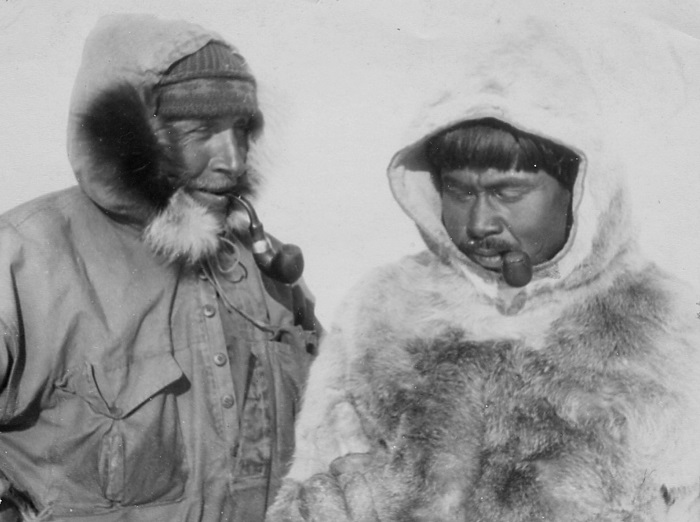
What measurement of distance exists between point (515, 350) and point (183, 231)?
0.88 m

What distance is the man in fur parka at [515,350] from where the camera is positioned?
66.7 inches

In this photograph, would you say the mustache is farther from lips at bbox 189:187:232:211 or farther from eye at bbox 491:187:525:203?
lips at bbox 189:187:232:211

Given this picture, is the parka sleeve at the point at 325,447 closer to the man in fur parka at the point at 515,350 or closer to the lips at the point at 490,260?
the man in fur parka at the point at 515,350

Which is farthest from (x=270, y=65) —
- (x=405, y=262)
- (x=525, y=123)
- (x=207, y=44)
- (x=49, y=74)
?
(x=525, y=123)

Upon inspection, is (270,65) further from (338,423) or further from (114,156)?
(338,423)

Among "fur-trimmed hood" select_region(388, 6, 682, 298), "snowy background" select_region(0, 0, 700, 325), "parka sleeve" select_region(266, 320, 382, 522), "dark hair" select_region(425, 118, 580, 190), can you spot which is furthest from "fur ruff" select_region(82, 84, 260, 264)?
"snowy background" select_region(0, 0, 700, 325)

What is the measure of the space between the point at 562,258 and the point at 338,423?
0.64 m

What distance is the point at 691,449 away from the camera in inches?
66.3

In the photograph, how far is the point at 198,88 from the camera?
2127 millimetres

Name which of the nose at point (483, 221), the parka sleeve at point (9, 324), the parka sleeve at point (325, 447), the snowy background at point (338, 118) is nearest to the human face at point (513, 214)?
the nose at point (483, 221)

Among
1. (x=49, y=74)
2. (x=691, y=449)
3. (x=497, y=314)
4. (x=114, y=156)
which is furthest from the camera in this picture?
(x=49, y=74)

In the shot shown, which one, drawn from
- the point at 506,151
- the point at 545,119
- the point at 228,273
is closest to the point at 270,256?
the point at 228,273

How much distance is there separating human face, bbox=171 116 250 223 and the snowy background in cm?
125

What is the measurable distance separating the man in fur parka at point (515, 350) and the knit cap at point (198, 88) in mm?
513
